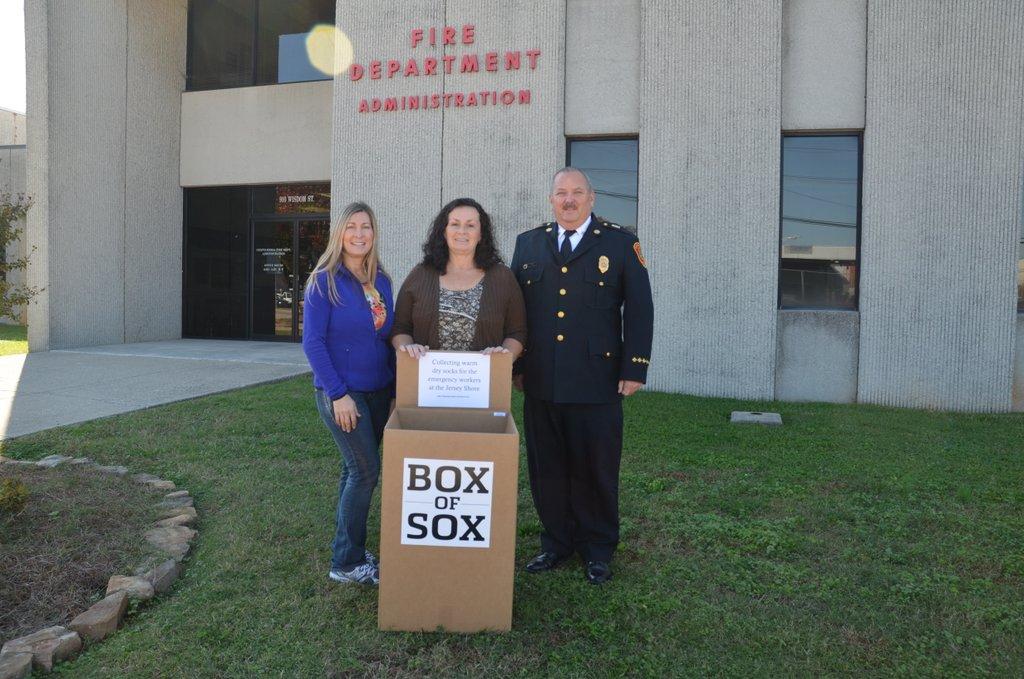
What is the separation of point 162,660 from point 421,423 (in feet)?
4.17

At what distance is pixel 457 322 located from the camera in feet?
10.5

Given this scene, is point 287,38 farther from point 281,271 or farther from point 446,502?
point 446,502

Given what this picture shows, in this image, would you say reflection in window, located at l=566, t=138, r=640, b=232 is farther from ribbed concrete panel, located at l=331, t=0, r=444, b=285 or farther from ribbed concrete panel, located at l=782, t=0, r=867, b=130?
ribbed concrete panel, located at l=331, t=0, r=444, b=285

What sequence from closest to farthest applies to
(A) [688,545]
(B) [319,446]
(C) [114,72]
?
1. (A) [688,545]
2. (B) [319,446]
3. (C) [114,72]

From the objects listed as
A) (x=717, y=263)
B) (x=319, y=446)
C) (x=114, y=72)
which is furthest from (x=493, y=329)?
(x=114, y=72)

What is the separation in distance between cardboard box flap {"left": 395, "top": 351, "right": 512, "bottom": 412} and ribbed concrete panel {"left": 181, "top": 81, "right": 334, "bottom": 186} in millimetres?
10433

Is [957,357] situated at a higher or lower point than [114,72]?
lower

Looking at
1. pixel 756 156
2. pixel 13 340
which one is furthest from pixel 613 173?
pixel 13 340

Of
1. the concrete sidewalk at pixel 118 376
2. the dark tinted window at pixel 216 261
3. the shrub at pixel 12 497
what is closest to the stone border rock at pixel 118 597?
the shrub at pixel 12 497

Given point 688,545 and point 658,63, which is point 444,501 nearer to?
point 688,545

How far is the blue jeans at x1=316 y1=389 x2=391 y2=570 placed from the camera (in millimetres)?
3209

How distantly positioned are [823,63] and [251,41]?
996 cm

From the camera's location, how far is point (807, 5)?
27.2 ft

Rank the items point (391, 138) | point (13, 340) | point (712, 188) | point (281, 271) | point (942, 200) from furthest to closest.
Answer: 1. point (281, 271)
2. point (13, 340)
3. point (391, 138)
4. point (712, 188)
5. point (942, 200)
